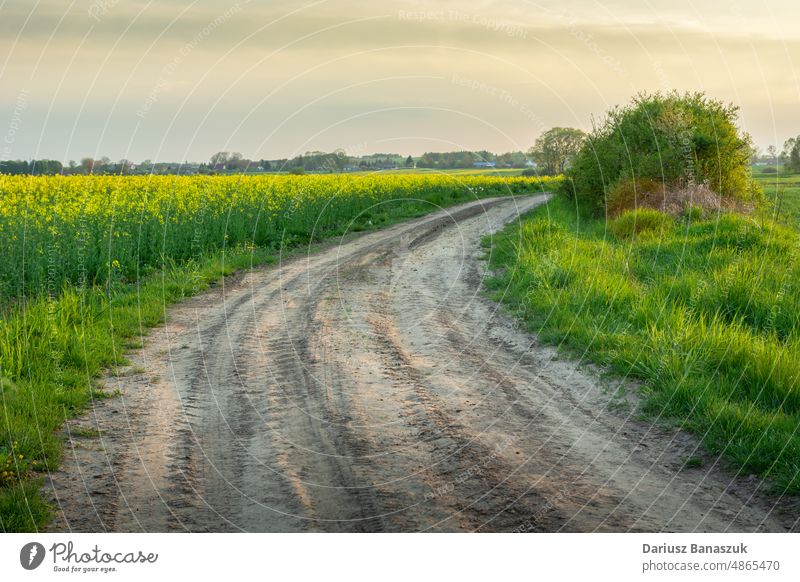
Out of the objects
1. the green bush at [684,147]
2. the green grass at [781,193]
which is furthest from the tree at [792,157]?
the green bush at [684,147]

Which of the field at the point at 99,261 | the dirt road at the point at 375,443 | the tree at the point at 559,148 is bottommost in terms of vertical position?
the dirt road at the point at 375,443

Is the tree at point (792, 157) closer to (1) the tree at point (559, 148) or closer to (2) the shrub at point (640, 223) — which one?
(2) the shrub at point (640, 223)

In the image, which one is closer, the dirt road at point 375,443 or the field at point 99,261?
the dirt road at point 375,443

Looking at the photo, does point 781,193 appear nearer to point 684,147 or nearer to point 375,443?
point 684,147

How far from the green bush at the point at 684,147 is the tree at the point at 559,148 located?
1.50 meters

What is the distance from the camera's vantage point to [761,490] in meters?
5.03

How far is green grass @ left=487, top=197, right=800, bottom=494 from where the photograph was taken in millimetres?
5969

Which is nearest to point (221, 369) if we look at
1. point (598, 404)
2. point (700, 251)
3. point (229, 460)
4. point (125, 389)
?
point (125, 389)

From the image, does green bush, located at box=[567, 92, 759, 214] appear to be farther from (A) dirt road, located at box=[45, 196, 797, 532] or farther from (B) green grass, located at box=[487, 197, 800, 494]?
(A) dirt road, located at box=[45, 196, 797, 532]

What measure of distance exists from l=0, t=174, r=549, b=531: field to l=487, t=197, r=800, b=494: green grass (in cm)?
519

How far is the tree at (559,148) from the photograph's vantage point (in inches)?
813

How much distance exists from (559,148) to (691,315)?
14.0m

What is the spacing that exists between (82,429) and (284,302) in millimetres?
5281
